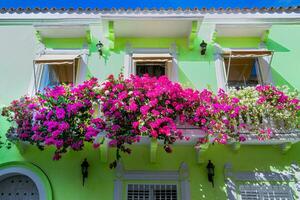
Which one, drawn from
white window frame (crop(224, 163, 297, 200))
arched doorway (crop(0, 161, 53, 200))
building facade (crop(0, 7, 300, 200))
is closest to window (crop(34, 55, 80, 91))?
building facade (crop(0, 7, 300, 200))

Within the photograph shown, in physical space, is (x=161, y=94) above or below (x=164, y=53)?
below

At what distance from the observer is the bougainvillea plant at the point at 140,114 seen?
24.1ft

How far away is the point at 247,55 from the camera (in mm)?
9758

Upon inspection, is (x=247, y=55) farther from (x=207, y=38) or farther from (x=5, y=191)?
(x=5, y=191)

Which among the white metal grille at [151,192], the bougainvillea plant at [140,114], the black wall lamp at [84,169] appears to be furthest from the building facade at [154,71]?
the bougainvillea plant at [140,114]

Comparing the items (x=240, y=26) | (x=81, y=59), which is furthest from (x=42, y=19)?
(x=240, y=26)

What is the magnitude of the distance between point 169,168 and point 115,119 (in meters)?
2.22

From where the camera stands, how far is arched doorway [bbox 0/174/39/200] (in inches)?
330

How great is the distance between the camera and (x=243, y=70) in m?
10.5

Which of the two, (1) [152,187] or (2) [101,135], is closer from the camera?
(2) [101,135]

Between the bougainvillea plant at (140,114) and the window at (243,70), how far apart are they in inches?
61.1

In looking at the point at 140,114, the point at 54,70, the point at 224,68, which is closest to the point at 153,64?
the point at 224,68

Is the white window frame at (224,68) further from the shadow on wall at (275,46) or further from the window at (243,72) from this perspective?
the shadow on wall at (275,46)

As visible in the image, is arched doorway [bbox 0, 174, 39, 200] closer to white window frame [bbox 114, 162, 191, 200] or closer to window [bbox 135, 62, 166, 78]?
white window frame [bbox 114, 162, 191, 200]
